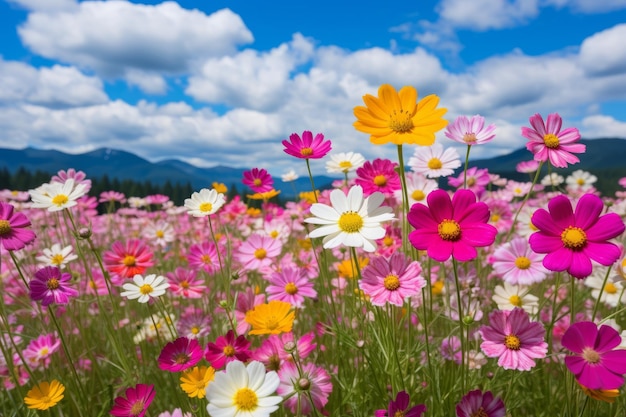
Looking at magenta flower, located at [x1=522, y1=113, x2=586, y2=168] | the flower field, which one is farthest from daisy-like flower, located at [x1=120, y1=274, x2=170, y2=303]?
magenta flower, located at [x1=522, y1=113, x2=586, y2=168]

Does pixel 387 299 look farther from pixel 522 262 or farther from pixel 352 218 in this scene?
pixel 522 262

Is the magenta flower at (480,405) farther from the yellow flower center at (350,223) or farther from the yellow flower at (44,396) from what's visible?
the yellow flower at (44,396)

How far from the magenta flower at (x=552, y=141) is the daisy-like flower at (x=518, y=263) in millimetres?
570

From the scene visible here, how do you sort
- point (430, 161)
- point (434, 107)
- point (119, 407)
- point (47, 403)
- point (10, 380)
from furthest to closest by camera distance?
point (10, 380)
point (430, 161)
point (47, 403)
point (119, 407)
point (434, 107)

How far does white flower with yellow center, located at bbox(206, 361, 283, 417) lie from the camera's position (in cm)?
84

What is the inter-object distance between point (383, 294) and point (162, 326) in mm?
1530

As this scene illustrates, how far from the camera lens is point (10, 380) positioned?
1.87 m

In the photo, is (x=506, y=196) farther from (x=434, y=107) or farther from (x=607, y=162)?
(x=607, y=162)

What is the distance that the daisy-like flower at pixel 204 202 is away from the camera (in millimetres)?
1313

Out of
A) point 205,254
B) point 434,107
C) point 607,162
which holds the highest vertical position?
point 434,107

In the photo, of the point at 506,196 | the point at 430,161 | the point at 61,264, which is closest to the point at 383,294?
the point at 430,161

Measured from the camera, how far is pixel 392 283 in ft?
3.41

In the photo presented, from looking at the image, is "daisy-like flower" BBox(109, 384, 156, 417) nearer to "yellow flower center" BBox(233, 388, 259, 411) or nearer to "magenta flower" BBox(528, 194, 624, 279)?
"yellow flower center" BBox(233, 388, 259, 411)

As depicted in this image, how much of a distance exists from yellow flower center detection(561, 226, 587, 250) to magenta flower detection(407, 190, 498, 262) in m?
0.13
